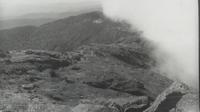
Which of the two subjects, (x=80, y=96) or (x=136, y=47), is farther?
(x=136, y=47)

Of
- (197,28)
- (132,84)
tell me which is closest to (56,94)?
(132,84)

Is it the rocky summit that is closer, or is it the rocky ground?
the rocky ground

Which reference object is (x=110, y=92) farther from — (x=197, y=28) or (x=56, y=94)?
(x=197, y=28)

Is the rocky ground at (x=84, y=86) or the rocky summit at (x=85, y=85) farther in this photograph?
the rocky summit at (x=85, y=85)

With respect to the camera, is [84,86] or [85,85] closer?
[84,86]
